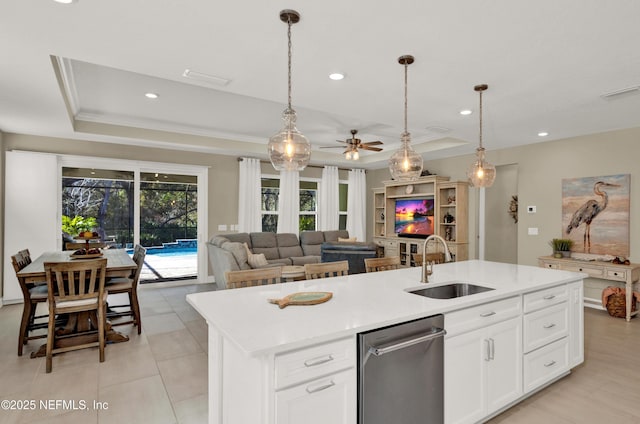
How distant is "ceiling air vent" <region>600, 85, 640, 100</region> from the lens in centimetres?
321

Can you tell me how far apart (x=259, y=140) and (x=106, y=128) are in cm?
251

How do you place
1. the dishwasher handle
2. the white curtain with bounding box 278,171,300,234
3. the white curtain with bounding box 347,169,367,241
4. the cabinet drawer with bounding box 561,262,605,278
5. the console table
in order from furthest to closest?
1. the white curtain with bounding box 347,169,367,241
2. the white curtain with bounding box 278,171,300,234
3. the cabinet drawer with bounding box 561,262,605,278
4. the console table
5. the dishwasher handle

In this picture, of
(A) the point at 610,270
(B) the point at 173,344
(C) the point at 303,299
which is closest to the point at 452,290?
(C) the point at 303,299

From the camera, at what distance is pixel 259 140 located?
6617 millimetres

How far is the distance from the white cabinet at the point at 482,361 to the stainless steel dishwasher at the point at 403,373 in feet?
0.35

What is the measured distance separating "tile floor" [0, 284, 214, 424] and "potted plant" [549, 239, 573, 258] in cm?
504

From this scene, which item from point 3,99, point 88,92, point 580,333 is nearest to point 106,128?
point 88,92

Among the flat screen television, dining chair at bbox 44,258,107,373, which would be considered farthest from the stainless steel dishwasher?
the flat screen television

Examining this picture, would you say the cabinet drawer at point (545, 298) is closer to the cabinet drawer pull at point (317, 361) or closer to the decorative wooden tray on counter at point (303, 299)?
the decorative wooden tray on counter at point (303, 299)

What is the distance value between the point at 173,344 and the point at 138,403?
111 cm

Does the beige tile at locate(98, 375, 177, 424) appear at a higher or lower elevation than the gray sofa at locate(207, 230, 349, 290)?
lower

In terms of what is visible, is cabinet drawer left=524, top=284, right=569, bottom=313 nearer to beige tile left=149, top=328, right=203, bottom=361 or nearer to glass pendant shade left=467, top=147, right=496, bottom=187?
glass pendant shade left=467, top=147, right=496, bottom=187

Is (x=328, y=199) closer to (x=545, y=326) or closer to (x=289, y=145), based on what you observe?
(x=289, y=145)

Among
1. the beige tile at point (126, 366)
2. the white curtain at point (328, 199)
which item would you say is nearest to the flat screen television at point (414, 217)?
the white curtain at point (328, 199)
